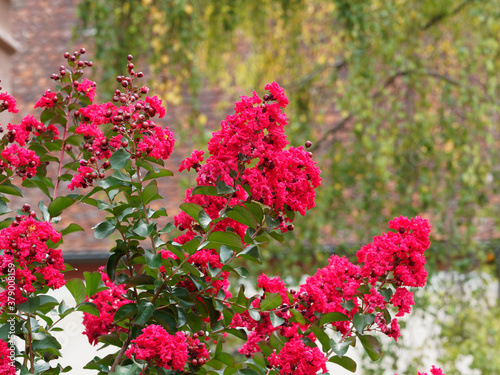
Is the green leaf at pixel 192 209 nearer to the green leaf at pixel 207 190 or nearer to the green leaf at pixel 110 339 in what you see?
the green leaf at pixel 207 190

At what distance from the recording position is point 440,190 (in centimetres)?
355

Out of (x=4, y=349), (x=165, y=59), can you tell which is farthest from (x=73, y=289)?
(x=165, y=59)

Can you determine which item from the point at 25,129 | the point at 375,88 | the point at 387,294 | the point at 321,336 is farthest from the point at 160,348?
the point at 375,88

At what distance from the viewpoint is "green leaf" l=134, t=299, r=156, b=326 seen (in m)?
1.04

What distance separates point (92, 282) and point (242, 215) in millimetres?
315

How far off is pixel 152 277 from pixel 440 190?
273cm

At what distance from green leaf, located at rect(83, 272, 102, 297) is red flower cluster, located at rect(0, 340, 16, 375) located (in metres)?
0.16

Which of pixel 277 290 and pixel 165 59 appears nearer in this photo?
pixel 277 290

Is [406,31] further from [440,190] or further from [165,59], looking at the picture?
[165,59]

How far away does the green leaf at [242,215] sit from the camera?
40.3 inches

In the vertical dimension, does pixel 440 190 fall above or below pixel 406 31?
below

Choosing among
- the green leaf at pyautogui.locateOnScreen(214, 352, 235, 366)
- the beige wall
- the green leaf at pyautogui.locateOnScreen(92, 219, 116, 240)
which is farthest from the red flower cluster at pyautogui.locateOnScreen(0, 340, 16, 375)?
the beige wall

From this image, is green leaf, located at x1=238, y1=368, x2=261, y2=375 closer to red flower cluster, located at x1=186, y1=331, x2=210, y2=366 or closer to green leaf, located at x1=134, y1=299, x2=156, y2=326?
red flower cluster, located at x1=186, y1=331, x2=210, y2=366

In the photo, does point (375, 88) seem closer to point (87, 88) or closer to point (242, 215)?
point (87, 88)
